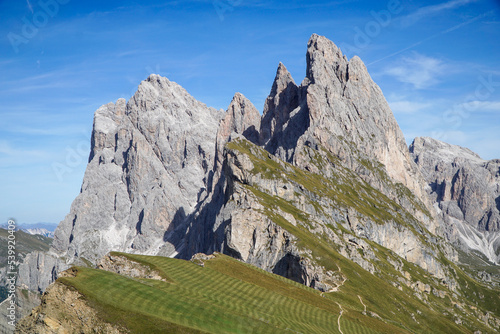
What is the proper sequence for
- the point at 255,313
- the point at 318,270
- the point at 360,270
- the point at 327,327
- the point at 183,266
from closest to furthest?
the point at 255,313, the point at 327,327, the point at 183,266, the point at 318,270, the point at 360,270

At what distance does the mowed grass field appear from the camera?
57.8 metres

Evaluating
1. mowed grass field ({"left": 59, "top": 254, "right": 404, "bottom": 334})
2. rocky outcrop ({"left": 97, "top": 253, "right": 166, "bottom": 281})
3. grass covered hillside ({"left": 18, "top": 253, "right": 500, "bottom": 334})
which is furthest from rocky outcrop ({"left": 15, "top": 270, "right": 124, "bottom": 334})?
rocky outcrop ({"left": 97, "top": 253, "right": 166, "bottom": 281})

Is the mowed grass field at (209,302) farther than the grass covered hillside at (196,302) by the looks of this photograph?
Yes

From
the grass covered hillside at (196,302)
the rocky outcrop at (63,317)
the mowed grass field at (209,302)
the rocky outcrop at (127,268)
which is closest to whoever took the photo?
the rocky outcrop at (63,317)

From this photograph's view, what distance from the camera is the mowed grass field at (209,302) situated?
57750 millimetres

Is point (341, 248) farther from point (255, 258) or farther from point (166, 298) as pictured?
point (166, 298)

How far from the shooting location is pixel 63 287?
Result: 185 feet

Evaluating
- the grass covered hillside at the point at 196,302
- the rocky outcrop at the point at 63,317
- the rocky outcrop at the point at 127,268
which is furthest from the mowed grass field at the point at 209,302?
the rocky outcrop at the point at 127,268

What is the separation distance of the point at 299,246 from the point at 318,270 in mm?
13309

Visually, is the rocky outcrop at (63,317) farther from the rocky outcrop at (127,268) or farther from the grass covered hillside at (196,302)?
the rocky outcrop at (127,268)

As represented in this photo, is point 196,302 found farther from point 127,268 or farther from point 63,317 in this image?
point 63,317

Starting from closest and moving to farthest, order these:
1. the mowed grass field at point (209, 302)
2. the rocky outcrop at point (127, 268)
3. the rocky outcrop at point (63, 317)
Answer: the rocky outcrop at point (63, 317) → the mowed grass field at point (209, 302) → the rocky outcrop at point (127, 268)

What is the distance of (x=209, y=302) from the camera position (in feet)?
240

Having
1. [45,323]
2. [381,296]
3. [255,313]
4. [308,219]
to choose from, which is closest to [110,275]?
[45,323]
